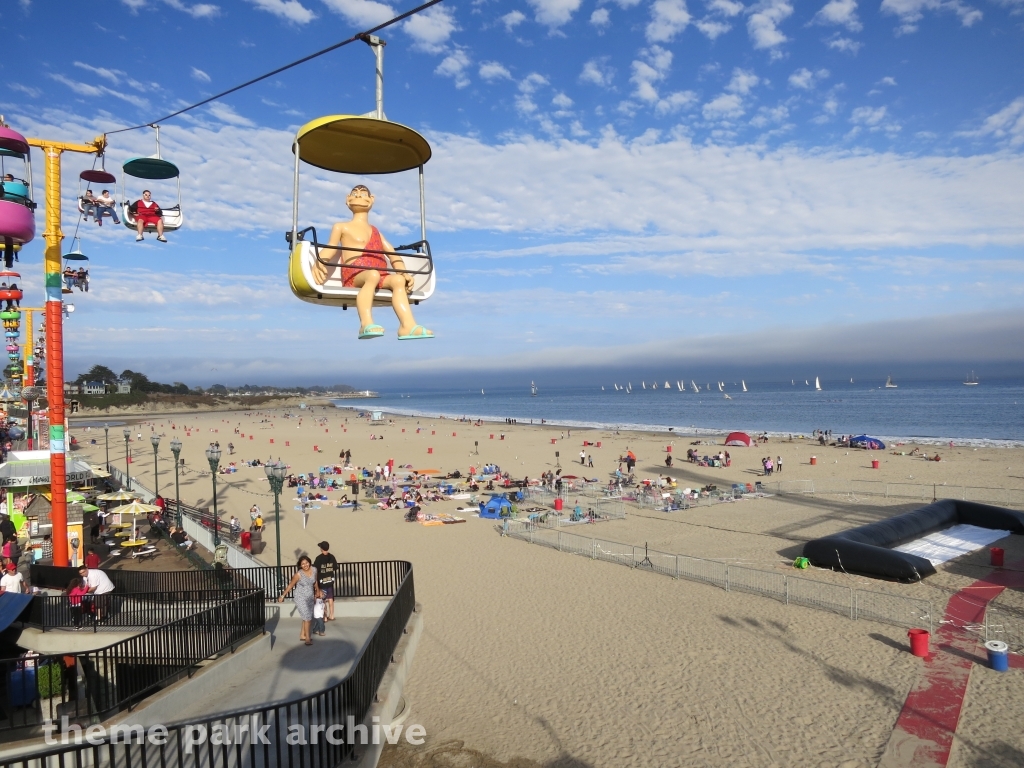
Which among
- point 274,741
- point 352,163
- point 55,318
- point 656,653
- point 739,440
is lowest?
point 656,653

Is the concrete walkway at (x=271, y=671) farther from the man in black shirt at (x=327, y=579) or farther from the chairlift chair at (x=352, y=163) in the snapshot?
the chairlift chair at (x=352, y=163)

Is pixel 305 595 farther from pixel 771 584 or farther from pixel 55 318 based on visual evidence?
pixel 771 584

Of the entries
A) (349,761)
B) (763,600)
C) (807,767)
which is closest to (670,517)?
(763,600)

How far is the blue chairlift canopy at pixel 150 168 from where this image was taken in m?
8.59

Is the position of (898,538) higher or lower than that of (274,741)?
lower

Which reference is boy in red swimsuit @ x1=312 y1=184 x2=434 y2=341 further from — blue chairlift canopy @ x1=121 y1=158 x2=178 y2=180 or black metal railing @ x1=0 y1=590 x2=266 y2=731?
black metal railing @ x1=0 y1=590 x2=266 y2=731

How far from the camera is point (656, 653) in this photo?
39.0 feet

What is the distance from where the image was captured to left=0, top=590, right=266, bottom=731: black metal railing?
267 inches

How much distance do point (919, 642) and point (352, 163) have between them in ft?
40.6

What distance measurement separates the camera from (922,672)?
35.4ft

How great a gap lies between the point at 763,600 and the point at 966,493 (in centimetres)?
1785

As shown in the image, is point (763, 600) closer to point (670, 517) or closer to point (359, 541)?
point (670, 517)

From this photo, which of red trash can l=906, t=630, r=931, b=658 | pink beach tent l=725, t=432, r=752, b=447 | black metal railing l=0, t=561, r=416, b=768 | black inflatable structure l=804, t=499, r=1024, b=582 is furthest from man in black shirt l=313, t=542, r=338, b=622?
pink beach tent l=725, t=432, r=752, b=447

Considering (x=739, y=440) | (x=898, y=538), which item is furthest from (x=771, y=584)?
(x=739, y=440)
